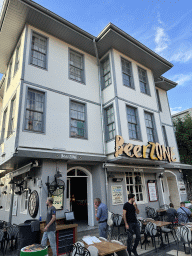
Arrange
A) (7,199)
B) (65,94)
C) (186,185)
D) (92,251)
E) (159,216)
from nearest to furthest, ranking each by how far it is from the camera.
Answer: (92,251)
(65,94)
(159,216)
(7,199)
(186,185)

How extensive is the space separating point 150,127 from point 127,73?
3.72m

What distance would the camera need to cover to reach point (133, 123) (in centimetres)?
1055

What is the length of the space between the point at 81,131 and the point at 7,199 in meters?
6.24

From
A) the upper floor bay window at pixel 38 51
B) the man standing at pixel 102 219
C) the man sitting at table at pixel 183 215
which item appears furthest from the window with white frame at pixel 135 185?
the upper floor bay window at pixel 38 51

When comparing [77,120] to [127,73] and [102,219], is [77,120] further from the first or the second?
[102,219]

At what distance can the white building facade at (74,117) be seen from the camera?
780 centimetres

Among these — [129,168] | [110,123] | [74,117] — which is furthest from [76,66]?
[129,168]

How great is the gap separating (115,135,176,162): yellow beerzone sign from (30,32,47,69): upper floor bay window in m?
5.41

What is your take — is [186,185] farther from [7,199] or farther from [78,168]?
[7,199]

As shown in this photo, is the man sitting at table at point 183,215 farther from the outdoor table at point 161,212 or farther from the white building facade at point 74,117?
the white building facade at point 74,117

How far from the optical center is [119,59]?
11.2m

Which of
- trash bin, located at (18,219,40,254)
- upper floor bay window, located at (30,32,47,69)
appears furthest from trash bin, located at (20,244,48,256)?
upper floor bay window, located at (30,32,47,69)

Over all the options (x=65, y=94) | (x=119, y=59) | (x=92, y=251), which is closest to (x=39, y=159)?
(x=65, y=94)

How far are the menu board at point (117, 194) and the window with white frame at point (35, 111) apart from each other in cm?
478
